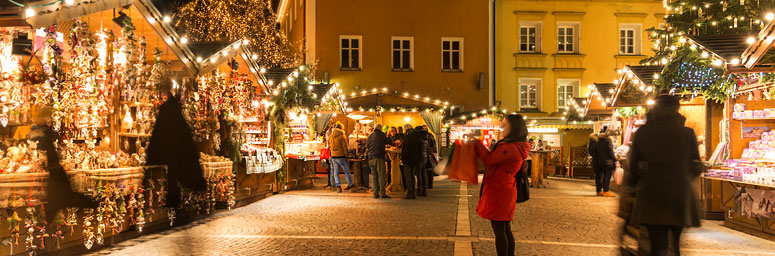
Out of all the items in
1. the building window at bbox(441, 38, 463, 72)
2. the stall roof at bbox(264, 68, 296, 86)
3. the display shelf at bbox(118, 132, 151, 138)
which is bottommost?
the display shelf at bbox(118, 132, 151, 138)

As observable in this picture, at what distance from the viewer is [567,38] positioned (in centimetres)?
3178

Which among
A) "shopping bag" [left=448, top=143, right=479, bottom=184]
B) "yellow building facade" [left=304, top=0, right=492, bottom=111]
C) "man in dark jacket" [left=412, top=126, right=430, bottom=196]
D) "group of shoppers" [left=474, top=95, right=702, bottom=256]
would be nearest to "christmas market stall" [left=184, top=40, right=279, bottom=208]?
"man in dark jacket" [left=412, top=126, right=430, bottom=196]

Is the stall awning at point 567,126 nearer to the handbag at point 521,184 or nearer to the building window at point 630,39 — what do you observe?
the building window at point 630,39

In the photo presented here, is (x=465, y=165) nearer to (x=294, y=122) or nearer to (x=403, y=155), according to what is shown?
(x=403, y=155)

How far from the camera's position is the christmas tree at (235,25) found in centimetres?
3266

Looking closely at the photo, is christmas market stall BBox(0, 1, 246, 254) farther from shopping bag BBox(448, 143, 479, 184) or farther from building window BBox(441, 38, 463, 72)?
building window BBox(441, 38, 463, 72)

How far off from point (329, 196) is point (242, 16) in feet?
66.1

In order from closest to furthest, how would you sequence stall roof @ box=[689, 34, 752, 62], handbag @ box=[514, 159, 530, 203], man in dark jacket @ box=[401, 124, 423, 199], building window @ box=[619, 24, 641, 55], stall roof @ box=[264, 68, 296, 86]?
handbag @ box=[514, 159, 530, 203] < stall roof @ box=[689, 34, 752, 62] < man in dark jacket @ box=[401, 124, 423, 199] < stall roof @ box=[264, 68, 296, 86] < building window @ box=[619, 24, 641, 55]

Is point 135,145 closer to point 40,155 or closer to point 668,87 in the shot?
point 40,155

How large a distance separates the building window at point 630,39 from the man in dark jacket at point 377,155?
67.5 ft

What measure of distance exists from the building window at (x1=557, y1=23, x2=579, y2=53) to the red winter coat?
26.4 m

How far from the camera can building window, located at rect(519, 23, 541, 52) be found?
3149 centimetres

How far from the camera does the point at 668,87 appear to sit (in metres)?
13.2

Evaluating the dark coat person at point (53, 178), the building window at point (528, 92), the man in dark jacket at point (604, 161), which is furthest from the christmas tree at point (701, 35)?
the building window at point (528, 92)
